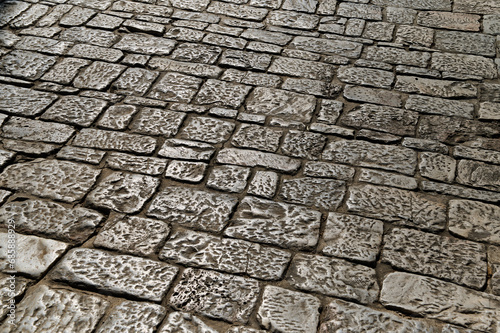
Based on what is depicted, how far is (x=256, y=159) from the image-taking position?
3502 millimetres

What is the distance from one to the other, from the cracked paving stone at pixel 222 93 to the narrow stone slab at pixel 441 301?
6.02 feet

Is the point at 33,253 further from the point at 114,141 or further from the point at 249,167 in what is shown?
the point at 249,167

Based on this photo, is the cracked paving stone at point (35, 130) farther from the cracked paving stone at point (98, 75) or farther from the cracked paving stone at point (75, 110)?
the cracked paving stone at point (98, 75)

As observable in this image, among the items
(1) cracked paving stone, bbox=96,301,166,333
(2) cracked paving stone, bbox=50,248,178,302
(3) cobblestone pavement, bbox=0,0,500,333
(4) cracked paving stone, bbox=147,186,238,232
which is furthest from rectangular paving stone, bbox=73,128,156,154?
(1) cracked paving stone, bbox=96,301,166,333

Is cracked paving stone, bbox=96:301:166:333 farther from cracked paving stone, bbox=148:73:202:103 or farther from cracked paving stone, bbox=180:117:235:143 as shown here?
cracked paving stone, bbox=148:73:202:103

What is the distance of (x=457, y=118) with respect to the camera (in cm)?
392

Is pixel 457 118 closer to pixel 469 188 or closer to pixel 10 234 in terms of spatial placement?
pixel 469 188

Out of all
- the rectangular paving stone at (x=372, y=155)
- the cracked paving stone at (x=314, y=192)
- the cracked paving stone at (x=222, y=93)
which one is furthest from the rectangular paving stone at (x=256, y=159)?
the cracked paving stone at (x=222, y=93)

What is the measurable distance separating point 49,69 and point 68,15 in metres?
1.00

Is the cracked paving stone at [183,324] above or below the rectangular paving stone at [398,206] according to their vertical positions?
above

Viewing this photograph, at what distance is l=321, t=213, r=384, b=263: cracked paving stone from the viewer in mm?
2885

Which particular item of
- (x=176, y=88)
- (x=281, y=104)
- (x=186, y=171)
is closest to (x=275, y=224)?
(x=186, y=171)

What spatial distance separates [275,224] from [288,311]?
604 mm

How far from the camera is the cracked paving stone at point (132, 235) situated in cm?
288
